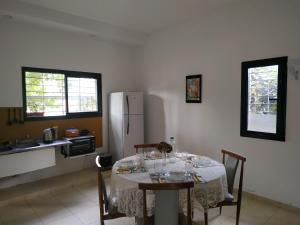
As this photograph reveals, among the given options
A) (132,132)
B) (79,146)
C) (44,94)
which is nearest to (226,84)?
(132,132)

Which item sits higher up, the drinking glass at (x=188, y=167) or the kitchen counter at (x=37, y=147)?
the kitchen counter at (x=37, y=147)

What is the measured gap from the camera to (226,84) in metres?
3.43

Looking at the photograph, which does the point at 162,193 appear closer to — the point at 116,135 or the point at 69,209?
the point at 69,209

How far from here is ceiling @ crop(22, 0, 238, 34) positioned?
3.24 meters

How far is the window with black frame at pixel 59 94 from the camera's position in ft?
12.4

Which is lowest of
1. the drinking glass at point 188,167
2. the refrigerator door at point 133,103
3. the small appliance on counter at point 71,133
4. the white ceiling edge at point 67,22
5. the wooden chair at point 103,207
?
the wooden chair at point 103,207

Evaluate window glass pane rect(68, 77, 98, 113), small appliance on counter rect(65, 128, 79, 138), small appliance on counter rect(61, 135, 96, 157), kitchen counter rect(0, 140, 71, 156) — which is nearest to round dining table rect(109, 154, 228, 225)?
kitchen counter rect(0, 140, 71, 156)

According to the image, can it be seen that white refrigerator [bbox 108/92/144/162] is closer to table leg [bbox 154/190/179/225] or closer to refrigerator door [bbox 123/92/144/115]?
refrigerator door [bbox 123/92/144/115]

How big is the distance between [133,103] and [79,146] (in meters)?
1.40

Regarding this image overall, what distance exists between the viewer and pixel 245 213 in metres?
2.81

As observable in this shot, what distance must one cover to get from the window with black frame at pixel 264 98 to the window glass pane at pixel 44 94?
333 cm

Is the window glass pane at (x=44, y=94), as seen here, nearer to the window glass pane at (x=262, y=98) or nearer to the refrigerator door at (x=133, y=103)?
the refrigerator door at (x=133, y=103)

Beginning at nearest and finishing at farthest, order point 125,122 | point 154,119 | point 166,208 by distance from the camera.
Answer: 1. point 166,208
2. point 125,122
3. point 154,119

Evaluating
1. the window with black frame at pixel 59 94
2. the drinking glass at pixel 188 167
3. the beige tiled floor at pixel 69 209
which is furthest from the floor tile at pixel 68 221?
the window with black frame at pixel 59 94
